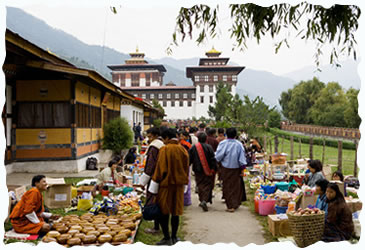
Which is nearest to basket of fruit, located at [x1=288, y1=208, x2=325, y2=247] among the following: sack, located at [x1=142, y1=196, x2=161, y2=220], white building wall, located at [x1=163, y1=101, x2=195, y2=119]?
sack, located at [x1=142, y1=196, x2=161, y2=220]

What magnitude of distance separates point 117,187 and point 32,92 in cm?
370

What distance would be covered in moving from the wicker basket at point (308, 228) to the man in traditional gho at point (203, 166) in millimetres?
2664

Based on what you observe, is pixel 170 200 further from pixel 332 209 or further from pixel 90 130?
pixel 90 130

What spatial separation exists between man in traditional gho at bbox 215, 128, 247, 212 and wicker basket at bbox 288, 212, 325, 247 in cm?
239

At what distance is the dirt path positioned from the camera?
4.77 m

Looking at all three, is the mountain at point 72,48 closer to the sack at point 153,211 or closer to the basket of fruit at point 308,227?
the sack at point 153,211

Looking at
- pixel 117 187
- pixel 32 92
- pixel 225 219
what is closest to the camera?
pixel 225 219

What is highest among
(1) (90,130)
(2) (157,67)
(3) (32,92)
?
(2) (157,67)

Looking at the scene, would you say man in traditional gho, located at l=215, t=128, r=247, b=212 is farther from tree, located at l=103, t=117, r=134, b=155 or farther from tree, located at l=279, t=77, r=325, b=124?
tree, located at l=279, t=77, r=325, b=124

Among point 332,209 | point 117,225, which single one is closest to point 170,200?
point 117,225

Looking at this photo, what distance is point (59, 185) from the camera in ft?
21.0

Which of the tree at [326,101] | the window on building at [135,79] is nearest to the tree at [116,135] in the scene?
the tree at [326,101]

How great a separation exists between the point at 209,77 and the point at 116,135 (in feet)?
142

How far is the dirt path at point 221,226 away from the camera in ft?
15.7
